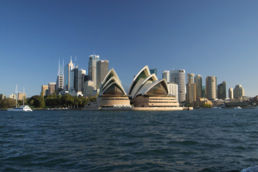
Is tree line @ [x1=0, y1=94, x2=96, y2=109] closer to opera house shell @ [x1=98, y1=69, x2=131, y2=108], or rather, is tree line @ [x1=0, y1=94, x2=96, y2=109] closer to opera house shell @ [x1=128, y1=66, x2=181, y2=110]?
opera house shell @ [x1=98, y1=69, x2=131, y2=108]

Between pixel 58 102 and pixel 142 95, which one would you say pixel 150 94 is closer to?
pixel 142 95

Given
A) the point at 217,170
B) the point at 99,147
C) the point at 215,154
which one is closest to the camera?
the point at 217,170

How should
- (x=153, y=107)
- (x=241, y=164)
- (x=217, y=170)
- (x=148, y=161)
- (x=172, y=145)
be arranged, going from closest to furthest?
1. (x=217, y=170)
2. (x=241, y=164)
3. (x=148, y=161)
4. (x=172, y=145)
5. (x=153, y=107)

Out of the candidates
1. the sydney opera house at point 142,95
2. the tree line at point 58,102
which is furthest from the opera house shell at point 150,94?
the tree line at point 58,102

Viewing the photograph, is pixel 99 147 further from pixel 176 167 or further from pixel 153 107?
pixel 153 107

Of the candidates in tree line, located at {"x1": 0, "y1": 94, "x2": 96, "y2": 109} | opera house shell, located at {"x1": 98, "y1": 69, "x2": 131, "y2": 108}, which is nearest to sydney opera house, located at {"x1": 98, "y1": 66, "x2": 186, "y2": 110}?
opera house shell, located at {"x1": 98, "y1": 69, "x2": 131, "y2": 108}

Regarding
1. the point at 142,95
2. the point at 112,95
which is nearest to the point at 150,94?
the point at 142,95

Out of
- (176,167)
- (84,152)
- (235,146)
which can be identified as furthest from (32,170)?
(235,146)
